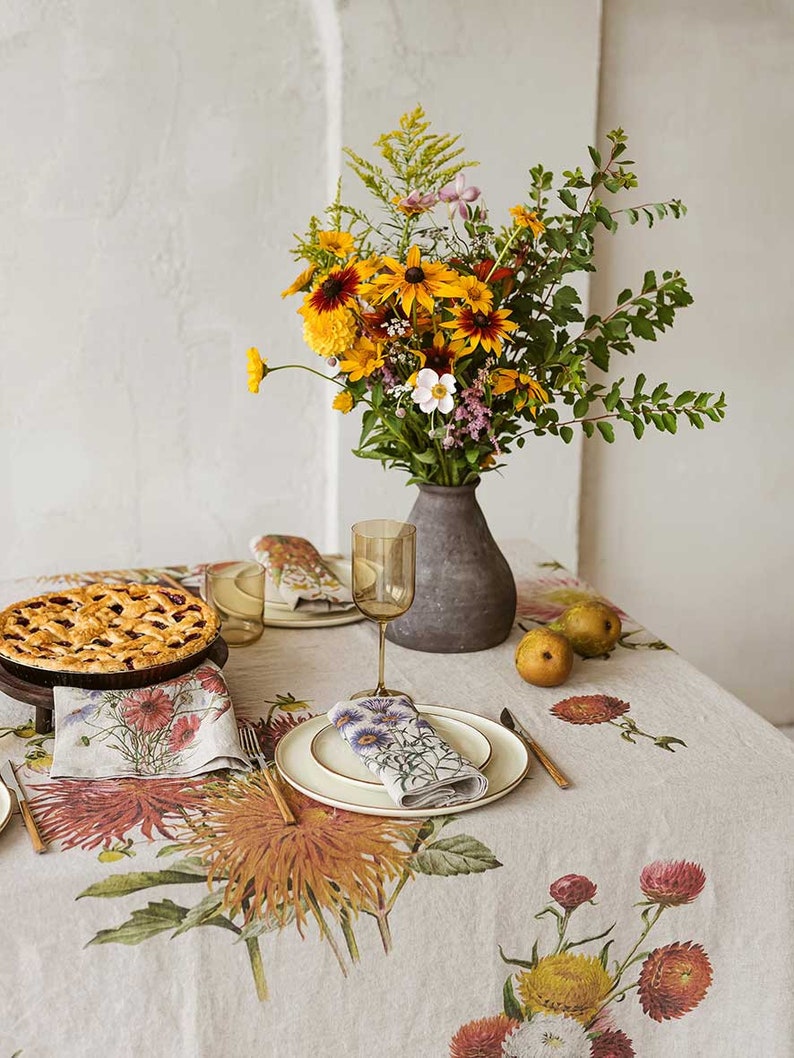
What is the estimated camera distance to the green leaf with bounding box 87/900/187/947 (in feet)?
3.07

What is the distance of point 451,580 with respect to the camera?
1.45m

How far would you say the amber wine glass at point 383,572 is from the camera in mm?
1232

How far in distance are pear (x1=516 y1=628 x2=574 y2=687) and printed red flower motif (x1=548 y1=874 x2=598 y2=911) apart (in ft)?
1.04

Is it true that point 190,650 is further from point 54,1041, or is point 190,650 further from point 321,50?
point 321,50

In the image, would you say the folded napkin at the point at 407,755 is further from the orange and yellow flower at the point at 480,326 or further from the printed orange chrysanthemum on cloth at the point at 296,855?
the orange and yellow flower at the point at 480,326

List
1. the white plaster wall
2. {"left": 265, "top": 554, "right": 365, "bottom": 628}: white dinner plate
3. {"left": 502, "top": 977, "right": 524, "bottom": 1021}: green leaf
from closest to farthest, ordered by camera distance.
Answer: {"left": 502, "top": 977, "right": 524, "bottom": 1021}: green leaf < {"left": 265, "top": 554, "right": 365, "bottom": 628}: white dinner plate < the white plaster wall

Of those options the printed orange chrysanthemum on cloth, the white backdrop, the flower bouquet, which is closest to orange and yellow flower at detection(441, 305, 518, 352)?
the flower bouquet

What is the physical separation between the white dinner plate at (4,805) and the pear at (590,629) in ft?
2.26

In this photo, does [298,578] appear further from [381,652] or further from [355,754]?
[355,754]

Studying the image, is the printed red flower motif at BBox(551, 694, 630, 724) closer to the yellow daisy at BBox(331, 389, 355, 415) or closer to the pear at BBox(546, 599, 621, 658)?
the pear at BBox(546, 599, 621, 658)

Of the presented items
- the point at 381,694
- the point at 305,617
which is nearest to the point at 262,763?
the point at 381,694

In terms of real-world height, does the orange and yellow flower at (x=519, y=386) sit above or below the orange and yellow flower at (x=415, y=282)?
below

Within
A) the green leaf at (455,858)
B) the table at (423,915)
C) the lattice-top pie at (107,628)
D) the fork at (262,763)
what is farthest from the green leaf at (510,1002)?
the lattice-top pie at (107,628)

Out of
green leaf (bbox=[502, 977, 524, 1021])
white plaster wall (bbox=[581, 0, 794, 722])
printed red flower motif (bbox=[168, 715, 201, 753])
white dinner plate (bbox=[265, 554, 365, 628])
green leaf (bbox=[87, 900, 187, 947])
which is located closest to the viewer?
green leaf (bbox=[87, 900, 187, 947])
